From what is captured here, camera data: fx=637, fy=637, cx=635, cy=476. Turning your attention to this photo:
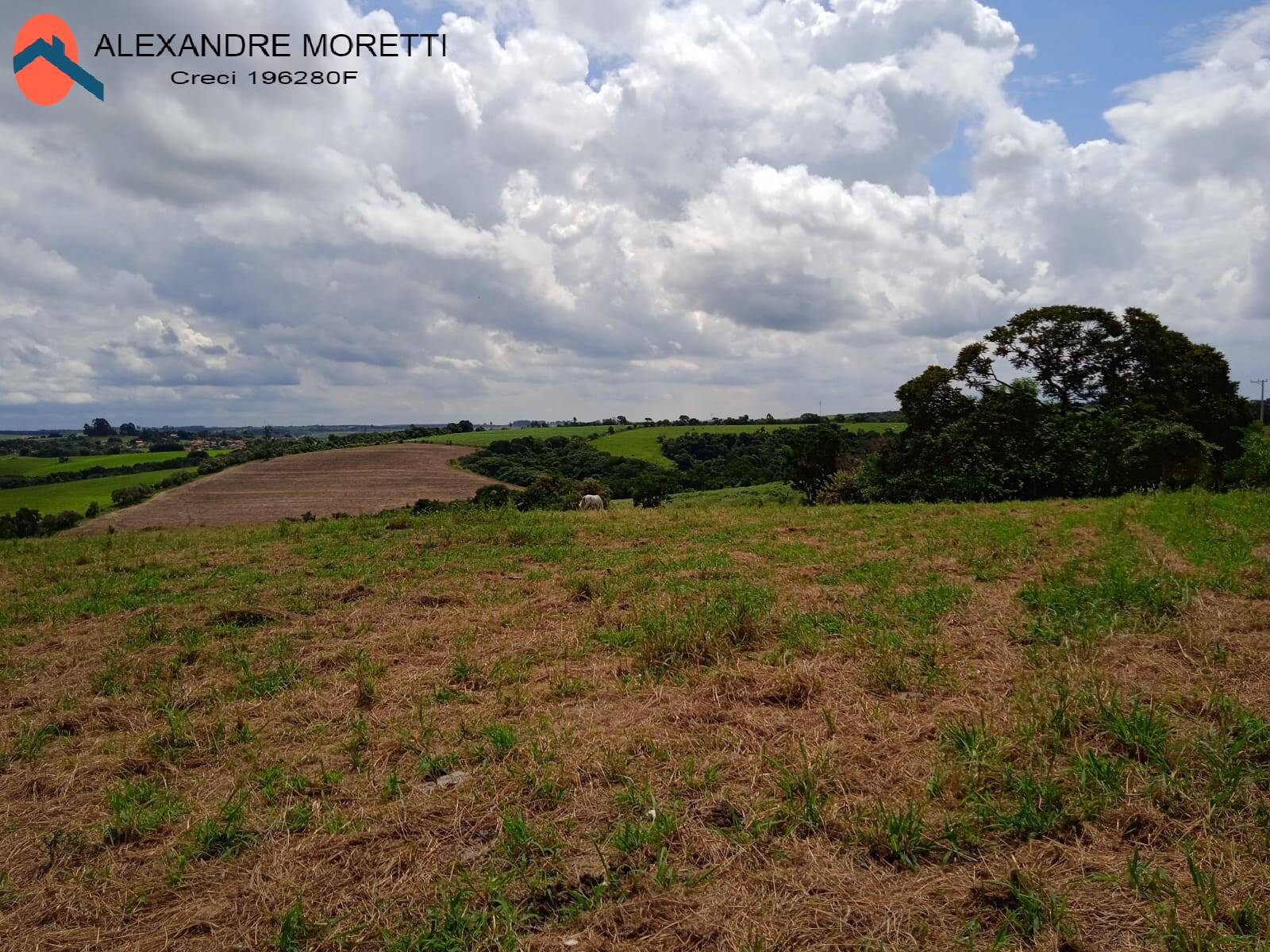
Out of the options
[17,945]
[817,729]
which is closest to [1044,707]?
[817,729]

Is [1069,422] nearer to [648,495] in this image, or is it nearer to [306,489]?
[648,495]

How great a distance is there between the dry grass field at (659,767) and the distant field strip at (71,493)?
132 ft

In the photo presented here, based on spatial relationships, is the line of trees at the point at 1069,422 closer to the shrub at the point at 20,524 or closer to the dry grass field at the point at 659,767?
the dry grass field at the point at 659,767

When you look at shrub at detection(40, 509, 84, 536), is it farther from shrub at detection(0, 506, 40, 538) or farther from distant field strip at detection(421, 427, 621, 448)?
distant field strip at detection(421, 427, 621, 448)

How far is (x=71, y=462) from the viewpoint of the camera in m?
59.2

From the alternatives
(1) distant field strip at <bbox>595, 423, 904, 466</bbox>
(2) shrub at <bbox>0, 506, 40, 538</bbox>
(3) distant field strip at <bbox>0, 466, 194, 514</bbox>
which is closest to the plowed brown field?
(2) shrub at <bbox>0, 506, 40, 538</bbox>

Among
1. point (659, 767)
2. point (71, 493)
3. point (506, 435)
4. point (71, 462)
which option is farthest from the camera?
point (506, 435)

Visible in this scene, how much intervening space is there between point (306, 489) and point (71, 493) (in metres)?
19.4

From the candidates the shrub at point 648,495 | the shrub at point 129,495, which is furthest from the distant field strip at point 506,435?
the shrub at point 648,495

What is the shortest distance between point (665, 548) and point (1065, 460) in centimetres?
1952

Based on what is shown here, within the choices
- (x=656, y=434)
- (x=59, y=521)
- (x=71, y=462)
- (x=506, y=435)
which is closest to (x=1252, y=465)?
(x=59, y=521)

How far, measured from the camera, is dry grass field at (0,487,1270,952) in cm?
284

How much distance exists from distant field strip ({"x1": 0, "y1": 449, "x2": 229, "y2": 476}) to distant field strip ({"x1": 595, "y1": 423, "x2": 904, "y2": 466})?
4008cm

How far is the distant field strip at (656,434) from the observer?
68688 millimetres
